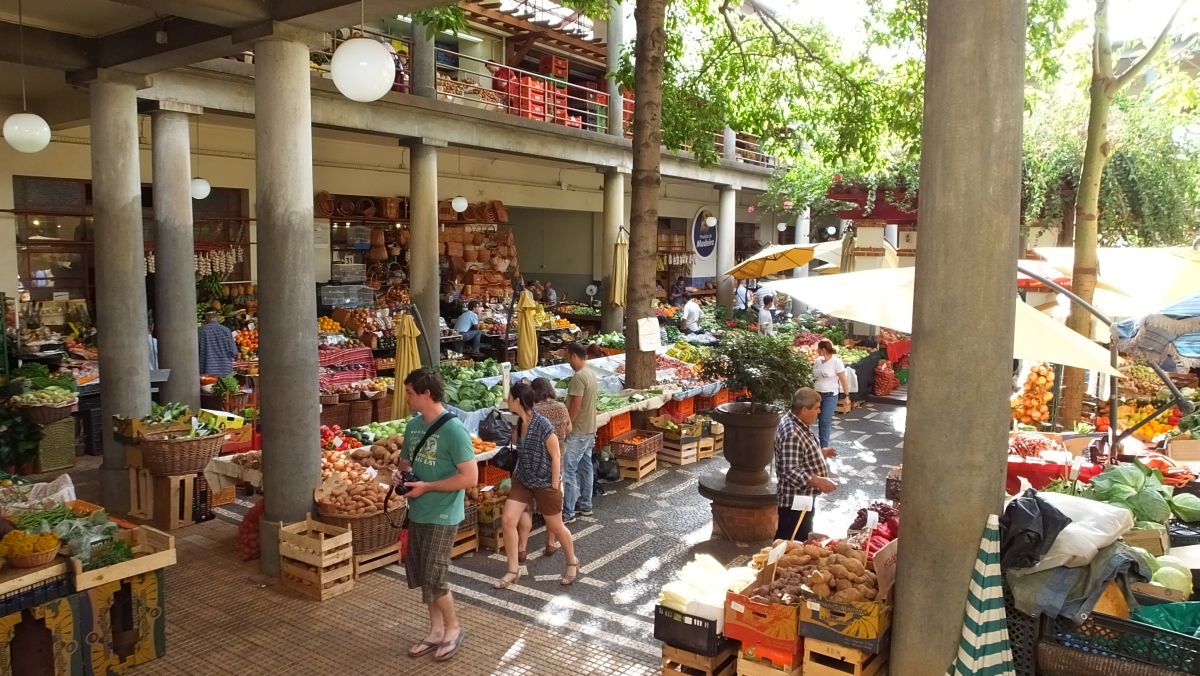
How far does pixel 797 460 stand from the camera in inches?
252

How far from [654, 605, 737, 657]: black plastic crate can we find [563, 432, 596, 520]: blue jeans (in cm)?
356

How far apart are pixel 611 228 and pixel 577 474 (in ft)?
33.3

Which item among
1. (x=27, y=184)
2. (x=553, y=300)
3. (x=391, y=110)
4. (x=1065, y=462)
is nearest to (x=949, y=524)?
(x=1065, y=462)

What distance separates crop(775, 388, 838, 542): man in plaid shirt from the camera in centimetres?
640

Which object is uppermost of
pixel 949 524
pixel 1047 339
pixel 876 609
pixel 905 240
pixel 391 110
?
pixel 391 110

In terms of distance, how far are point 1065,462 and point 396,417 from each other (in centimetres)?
703

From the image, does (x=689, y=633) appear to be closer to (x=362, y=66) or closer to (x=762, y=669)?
(x=762, y=669)

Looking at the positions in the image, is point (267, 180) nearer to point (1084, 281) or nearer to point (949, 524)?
point (949, 524)

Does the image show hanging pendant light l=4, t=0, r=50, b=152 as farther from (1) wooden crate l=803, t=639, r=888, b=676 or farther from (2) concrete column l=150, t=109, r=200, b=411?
(1) wooden crate l=803, t=639, r=888, b=676

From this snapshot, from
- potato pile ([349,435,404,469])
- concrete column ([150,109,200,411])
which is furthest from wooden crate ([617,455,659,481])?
concrete column ([150,109,200,411])

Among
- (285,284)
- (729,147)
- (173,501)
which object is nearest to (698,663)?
(285,284)

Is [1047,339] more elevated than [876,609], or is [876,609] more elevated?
[1047,339]

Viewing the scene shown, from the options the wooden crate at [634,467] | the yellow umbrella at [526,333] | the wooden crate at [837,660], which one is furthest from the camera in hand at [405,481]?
the yellow umbrella at [526,333]

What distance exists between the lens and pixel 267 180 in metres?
6.54
